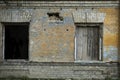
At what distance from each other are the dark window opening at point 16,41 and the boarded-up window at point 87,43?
Result: 223 cm

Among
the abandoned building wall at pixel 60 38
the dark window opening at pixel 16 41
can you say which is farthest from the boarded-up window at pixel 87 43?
the dark window opening at pixel 16 41

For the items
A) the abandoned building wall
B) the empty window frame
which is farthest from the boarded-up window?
the abandoned building wall

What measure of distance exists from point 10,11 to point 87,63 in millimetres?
3908

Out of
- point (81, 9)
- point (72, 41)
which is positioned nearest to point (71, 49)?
point (72, 41)

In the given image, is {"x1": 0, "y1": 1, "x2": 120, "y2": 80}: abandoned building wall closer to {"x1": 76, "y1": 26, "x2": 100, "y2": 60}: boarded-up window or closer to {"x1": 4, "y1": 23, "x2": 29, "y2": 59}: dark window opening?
{"x1": 76, "y1": 26, "x2": 100, "y2": 60}: boarded-up window

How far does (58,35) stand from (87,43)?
1.30 metres

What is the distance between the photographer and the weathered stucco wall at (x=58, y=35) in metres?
14.2

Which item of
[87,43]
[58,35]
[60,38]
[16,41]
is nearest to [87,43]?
[87,43]

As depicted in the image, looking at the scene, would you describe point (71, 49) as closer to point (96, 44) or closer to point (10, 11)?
point (96, 44)

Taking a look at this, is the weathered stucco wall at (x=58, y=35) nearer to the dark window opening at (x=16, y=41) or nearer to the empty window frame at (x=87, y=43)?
the empty window frame at (x=87, y=43)

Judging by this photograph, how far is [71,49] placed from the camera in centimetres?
1427

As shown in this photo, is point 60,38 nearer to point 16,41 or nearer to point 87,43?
point 87,43

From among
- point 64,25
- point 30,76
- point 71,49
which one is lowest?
point 30,76

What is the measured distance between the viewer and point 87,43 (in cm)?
1451
